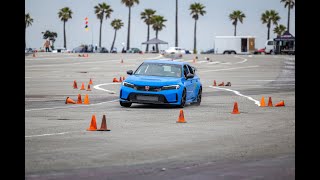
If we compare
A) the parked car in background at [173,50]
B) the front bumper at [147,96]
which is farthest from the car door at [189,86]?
the parked car in background at [173,50]

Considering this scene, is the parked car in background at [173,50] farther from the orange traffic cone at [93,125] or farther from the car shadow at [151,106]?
the orange traffic cone at [93,125]

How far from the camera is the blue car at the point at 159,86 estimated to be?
24047 mm

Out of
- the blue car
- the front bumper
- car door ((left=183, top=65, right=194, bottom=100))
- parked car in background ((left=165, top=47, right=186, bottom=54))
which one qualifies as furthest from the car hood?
parked car in background ((left=165, top=47, right=186, bottom=54))

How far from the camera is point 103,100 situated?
2805 centimetres

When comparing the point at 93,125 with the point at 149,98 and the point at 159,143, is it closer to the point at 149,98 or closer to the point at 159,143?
the point at 159,143

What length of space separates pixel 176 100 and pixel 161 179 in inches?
533

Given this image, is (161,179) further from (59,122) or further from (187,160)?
(59,122)

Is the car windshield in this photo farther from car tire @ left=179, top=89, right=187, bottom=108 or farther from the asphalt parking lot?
the asphalt parking lot

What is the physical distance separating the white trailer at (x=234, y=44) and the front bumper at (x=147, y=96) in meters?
113

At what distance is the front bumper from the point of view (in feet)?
78.6

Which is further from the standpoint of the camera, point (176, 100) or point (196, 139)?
point (176, 100)

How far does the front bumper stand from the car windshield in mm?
1367

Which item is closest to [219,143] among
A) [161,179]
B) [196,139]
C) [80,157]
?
[196,139]

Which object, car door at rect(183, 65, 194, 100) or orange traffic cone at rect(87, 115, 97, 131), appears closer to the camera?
orange traffic cone at rect(87, 115, 97, 131)
